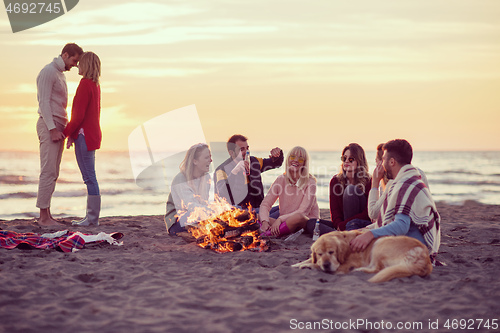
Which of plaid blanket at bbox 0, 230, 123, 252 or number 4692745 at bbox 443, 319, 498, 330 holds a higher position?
plaid blanket at bbox 0, 230, 123, 252

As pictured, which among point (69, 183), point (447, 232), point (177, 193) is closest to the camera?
point (177, 193)

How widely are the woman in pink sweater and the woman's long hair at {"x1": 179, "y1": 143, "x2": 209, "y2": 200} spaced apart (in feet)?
3.20

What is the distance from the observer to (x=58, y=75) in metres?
8.11

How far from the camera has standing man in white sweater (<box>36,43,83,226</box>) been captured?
7973mm

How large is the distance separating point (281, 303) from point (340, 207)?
3358mm

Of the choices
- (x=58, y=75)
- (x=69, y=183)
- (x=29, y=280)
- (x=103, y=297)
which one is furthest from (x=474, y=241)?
(x=69, y=183)

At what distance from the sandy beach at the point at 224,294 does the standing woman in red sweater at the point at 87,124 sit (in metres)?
1.97

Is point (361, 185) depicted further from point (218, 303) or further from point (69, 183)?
point (69, 183)

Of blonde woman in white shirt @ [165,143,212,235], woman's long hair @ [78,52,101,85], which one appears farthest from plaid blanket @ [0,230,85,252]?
woman's long hair @ [78,52,101,85]

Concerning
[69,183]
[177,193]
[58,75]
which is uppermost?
[58,75]

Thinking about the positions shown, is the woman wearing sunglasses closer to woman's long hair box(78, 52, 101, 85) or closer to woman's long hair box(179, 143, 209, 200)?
woman's long hair box(179, 143, 209, 200)

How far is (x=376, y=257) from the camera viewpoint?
4.91 metres

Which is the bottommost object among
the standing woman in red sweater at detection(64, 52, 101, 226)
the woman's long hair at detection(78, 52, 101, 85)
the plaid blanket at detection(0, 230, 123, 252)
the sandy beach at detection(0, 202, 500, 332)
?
the sandy beach at detection(0, 202, 500, 332)

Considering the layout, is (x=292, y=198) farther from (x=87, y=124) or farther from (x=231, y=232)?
(x=87, y=124)
